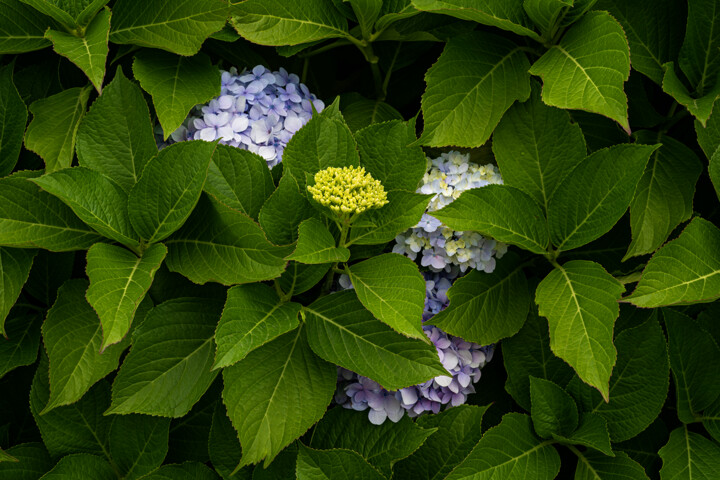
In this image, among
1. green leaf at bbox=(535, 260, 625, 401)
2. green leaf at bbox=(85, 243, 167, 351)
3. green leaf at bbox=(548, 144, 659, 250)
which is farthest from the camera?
green leaf at bbox=(548, 144, 659, 250)

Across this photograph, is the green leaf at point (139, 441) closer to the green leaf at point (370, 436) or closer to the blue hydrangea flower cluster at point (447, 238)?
the green leaf at point (370, 436)

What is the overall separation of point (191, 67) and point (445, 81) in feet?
1.80

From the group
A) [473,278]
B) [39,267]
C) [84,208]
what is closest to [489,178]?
[473,278]

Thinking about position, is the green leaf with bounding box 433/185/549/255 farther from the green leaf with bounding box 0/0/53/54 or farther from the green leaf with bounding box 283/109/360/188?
the green leaf with bounding box 0/0/53/54

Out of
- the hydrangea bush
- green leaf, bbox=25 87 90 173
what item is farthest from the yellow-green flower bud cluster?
green leaf, bbox=25 87 90 173

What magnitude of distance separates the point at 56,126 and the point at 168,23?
1.06 ft

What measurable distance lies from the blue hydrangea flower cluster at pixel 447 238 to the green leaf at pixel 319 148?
0.19 meters

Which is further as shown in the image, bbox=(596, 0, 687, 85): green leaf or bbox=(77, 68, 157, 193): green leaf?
bbox=(596, 0, 687, 85): green leaf

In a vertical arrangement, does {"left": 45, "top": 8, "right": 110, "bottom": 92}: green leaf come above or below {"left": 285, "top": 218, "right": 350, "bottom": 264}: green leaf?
above

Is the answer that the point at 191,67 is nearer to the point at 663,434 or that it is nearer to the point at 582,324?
the point at 582,324

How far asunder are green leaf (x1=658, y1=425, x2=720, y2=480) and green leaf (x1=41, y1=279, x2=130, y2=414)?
1130mm

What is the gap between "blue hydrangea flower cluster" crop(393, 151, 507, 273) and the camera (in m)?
1.35

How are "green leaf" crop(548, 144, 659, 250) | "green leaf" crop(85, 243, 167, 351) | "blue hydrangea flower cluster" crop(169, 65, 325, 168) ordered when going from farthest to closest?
"blue hydrangea flower cluster" crop(169, 65, 325, 168) < "green leaf" crop(548, 144, 659, 250) < "green leaf" crop(85, 243, 167, 351)

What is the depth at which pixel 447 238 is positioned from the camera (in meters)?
1.35
